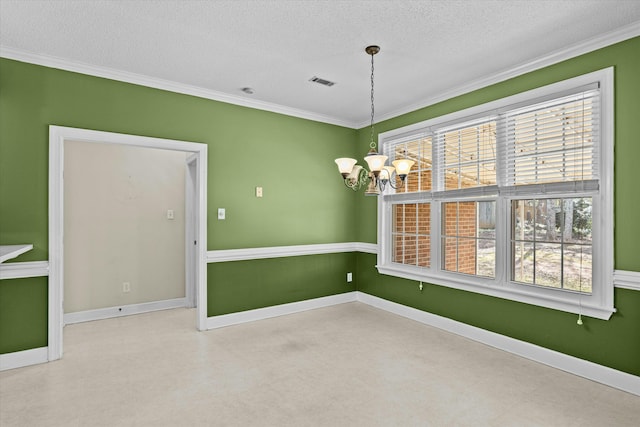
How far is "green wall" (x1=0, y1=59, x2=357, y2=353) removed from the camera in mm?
2986

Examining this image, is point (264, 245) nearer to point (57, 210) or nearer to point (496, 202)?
point (57, 210)

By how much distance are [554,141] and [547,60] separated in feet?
2.34

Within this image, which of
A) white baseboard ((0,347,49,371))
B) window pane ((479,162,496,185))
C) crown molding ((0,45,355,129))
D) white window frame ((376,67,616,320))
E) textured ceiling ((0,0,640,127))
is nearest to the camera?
textured ceiling ((0,0,640,127))

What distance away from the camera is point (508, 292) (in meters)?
3.28

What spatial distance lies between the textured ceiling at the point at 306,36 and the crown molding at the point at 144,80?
0.19ft

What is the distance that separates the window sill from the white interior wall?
315 centimetres

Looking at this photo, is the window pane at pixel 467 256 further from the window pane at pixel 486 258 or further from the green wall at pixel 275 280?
the green wall at pixel 275 280

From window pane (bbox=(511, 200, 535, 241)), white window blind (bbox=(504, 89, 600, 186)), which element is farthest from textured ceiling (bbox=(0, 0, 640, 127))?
window pane (bbox=(511, 200, 535, 241))

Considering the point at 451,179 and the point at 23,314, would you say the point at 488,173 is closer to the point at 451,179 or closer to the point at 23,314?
the point at 451,179

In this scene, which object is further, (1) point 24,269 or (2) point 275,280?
(2) point 275,280

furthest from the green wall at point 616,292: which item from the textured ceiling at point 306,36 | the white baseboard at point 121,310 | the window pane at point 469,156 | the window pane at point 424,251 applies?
the white baseboard at point 121,310

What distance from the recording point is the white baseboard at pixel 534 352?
8.53ft

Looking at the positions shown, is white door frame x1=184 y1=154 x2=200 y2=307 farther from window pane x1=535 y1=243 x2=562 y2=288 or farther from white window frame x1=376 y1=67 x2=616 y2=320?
window pane x1=535 y1=243 x2=562 y2=288

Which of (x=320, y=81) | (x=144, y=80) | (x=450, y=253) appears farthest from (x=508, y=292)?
(x=144, y=80)
